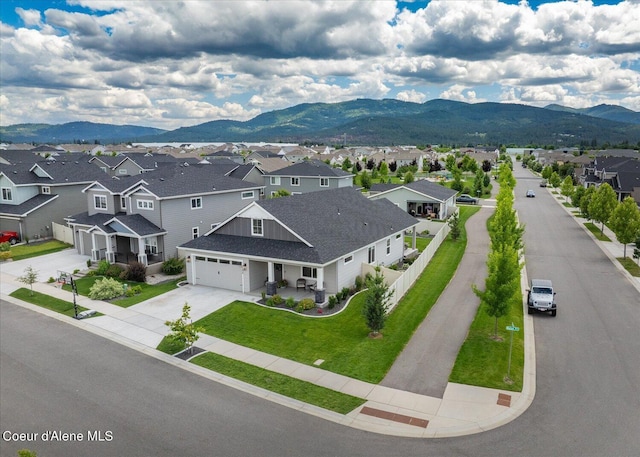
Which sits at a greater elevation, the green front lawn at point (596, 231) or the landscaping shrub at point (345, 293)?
the landscaping shrub at point (345, 293)

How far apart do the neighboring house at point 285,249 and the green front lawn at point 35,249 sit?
18.7 meters

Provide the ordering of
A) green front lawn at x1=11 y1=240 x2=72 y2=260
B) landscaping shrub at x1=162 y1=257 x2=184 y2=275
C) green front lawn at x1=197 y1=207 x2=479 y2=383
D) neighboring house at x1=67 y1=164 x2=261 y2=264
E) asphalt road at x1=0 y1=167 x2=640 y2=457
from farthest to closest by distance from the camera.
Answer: green front lawn at x1=11 y1=240 x2=72 y2=260 < neighboring house at x1=67 y1=164 x2=261 y2=264 < landscaping shrub at x1=162 y1=257 x2=184 y2=275 < green front lawn at x1=197 y1=207 x2=479 y2=383 < asphalt road at x1=0 y1=167 x2=640 y2=457

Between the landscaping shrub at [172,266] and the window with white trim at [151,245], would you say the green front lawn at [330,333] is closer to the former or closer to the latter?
the landscaping shrub at [172,266]

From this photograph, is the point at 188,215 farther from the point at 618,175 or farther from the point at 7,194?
the point at 618,175

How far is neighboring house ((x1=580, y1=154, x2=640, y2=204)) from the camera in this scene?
212ft

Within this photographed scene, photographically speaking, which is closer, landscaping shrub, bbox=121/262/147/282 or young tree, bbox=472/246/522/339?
young tree, bbox=472/246/522/339

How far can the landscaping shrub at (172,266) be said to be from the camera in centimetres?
3316

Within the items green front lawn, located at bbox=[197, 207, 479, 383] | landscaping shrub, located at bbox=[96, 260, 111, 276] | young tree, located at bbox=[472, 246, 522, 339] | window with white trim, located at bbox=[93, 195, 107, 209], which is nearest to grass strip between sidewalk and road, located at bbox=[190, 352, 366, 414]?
green front lawn, located at bbox=[197, 207, 479, 383]

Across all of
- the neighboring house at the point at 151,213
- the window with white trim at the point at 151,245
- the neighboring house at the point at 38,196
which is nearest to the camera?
the neighboring house at the point at 151,213

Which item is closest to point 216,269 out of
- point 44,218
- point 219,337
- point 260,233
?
point 260,233

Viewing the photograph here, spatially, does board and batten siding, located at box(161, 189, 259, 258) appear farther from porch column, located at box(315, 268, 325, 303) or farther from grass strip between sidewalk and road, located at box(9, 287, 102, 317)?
porch column, located at box(315, 268, 325, 303)

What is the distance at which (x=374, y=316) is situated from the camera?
69.6ft

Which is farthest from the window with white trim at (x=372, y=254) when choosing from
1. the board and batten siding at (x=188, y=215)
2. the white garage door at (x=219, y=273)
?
the board and batten siding at (x=188, y=215)

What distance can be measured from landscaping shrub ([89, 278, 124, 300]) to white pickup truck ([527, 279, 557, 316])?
2421 centimetres
